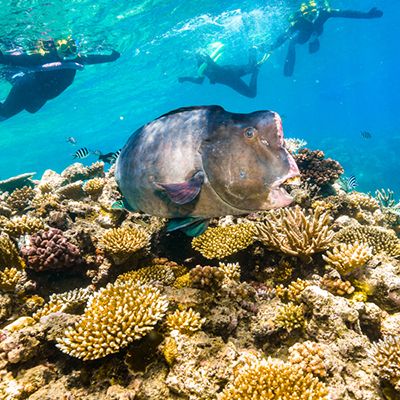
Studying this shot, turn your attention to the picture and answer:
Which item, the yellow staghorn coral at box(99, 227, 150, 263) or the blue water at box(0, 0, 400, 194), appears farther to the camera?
the blue water at box(0, 0, 400, 194)

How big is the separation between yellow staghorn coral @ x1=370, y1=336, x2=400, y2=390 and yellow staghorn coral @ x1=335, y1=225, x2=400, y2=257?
242 centimetres

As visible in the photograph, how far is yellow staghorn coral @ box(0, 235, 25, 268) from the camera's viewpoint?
14.1ft

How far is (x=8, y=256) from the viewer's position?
4312mm

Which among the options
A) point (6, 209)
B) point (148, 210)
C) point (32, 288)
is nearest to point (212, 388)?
point (148, 210)

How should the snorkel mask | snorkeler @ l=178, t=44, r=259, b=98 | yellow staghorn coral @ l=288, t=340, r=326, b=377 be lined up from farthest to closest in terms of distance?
snorkeler @ l=178, t=44, r=259, b=98, the snorkel mask, yellow staghorn coral @ l=288, t=340, r=326, b=377

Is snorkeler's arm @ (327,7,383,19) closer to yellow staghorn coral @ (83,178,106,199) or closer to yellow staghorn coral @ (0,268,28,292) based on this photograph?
yellow staghorn coral @ (83,178,106,199)

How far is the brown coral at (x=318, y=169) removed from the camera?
22.9 feet

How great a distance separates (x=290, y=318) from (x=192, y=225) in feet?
5.10

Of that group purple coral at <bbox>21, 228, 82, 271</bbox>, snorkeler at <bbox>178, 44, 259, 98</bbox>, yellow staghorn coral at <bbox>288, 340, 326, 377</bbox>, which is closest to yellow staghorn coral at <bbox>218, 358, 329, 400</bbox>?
yellow staghorn coral at <bbox>288, 340, 326, 377</bbox>

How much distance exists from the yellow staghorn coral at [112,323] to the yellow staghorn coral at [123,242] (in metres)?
1.26

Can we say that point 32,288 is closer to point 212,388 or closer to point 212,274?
point 212,274

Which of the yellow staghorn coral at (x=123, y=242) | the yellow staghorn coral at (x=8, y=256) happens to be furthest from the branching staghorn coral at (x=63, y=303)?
the yellow staghorn coral at (x=8, y=256)

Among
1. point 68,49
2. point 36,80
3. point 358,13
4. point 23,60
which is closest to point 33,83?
point 36,80

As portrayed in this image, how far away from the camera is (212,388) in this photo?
2.54 meters
